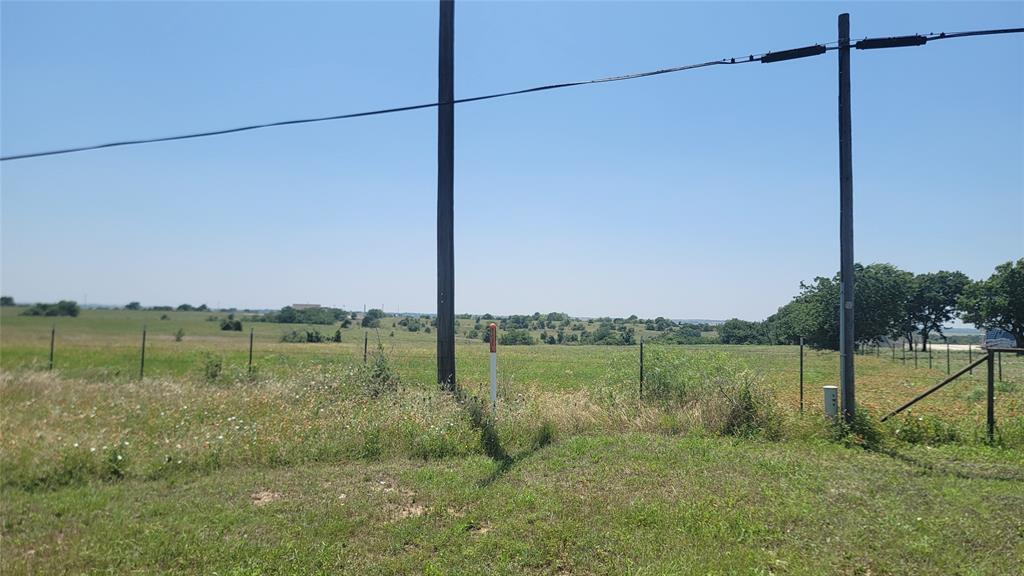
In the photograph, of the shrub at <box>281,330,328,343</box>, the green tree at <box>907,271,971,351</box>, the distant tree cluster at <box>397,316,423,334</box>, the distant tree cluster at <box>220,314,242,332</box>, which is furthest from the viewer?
A: the green tree at <box>907,271,971,351</box>

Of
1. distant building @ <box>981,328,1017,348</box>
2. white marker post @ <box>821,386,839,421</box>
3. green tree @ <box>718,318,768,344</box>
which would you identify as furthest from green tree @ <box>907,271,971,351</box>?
white marker post @ <box>821,386,839,421</box>

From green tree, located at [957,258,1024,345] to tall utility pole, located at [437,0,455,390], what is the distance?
191ft

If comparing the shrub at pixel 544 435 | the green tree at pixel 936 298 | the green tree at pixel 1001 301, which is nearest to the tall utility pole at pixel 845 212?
the shrub at pixel 544 435

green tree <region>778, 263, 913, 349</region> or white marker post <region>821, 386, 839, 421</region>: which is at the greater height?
green tree <region>778, 263, 913, 349</region>

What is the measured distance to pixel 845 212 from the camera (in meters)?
8.40

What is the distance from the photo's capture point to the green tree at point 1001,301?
49219 millimetres

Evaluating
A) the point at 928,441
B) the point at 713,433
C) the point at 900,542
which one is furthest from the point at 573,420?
the point at 928,441

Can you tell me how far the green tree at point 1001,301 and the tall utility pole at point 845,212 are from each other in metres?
54.0

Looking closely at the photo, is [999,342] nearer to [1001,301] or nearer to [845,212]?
[845,212]

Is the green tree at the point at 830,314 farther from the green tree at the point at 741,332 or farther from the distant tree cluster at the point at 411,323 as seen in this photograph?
the distant tree cluster at the point at 411,323

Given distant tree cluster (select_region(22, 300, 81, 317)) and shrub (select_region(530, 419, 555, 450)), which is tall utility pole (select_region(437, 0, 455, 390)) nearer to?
shrub (select_region(530, 419, 555, 450))

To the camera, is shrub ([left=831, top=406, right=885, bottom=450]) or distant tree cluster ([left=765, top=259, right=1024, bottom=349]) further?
distant tree cluster ([left=765, top=259, right=1024, bottom=349])

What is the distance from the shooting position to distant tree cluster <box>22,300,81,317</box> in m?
4.20

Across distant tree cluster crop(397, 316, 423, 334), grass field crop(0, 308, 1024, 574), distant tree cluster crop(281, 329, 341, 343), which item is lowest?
grass field crop(0, 308, 1024, 574)
